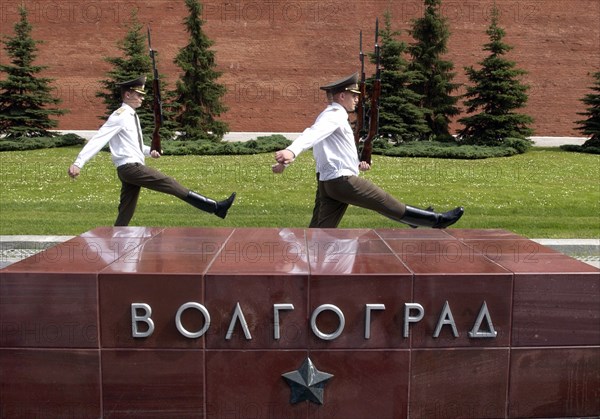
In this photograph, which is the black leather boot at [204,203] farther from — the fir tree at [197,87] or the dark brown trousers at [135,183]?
the fir tree at [197,87]

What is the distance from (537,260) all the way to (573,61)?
28796 millimetres

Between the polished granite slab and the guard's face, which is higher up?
the guard's face

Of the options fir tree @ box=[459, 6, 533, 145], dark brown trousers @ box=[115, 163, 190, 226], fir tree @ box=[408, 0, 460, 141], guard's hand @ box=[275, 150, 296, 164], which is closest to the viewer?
guard's hand @ box=[275, 150, 296, 164]

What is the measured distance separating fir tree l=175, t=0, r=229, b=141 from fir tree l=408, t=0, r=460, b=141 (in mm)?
7220

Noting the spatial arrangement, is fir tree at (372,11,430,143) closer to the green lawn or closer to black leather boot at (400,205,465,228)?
the green lawn

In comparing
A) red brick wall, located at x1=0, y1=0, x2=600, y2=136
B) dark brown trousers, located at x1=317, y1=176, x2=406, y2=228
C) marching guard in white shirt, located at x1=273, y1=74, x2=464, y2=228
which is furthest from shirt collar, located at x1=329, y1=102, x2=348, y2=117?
red brick wall, located at x1=0, y1=0, x2=600, y2=136

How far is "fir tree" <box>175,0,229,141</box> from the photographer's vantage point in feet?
71.1

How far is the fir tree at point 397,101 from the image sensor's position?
68.5 ft

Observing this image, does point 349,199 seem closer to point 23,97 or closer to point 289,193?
point 289,193

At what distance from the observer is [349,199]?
5234 mm

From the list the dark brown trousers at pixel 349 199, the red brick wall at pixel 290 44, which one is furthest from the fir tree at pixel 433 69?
the dark brown trousers at pixel 349 199

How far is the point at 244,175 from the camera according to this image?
45.9 ft

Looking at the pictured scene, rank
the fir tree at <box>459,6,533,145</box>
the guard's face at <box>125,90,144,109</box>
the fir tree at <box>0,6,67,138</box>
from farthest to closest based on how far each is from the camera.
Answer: the fir tree at <box>0,6,67,138</box>, the fir tree at <box>459,6,533,145</box>, the guard's face at <box>125,90,144,109</box>

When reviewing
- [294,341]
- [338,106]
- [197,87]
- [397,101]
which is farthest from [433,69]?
[294,341]
